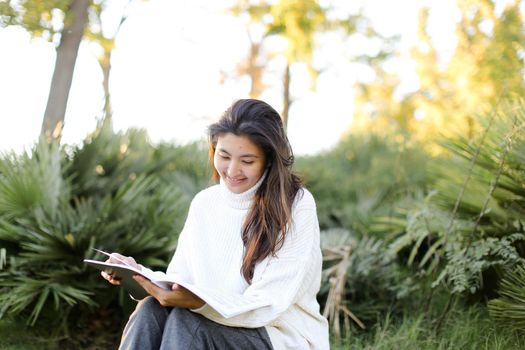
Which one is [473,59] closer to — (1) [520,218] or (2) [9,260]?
(1) [520,218]

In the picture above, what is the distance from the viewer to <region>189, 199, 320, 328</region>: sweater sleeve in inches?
112

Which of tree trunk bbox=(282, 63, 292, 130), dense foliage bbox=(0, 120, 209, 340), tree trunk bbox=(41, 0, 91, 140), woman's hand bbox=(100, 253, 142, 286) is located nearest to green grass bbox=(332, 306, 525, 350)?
dense foliage bbox=(0, 120, 209, 340)

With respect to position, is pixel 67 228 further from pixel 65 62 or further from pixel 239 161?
pixel 65 62

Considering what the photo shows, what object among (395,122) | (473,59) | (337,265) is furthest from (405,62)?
(337,265)

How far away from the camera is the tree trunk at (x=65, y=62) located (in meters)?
6.77

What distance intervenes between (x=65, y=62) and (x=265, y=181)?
4.01m

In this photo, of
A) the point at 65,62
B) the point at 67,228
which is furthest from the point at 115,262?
the point at 65,62

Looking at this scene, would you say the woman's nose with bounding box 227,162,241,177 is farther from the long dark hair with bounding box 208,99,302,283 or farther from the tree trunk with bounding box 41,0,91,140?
the tree trunk with bounding box 41,0,91,140

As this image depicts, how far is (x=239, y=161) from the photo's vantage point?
11.1ft

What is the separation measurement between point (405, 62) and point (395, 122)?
6.95ft

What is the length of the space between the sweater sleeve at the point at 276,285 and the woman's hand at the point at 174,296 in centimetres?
4

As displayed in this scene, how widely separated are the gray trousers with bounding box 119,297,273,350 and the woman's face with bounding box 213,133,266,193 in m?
0.75

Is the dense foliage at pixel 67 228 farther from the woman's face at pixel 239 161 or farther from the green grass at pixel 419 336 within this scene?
the woman's face at pixel 239 161

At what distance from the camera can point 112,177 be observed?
573cm
